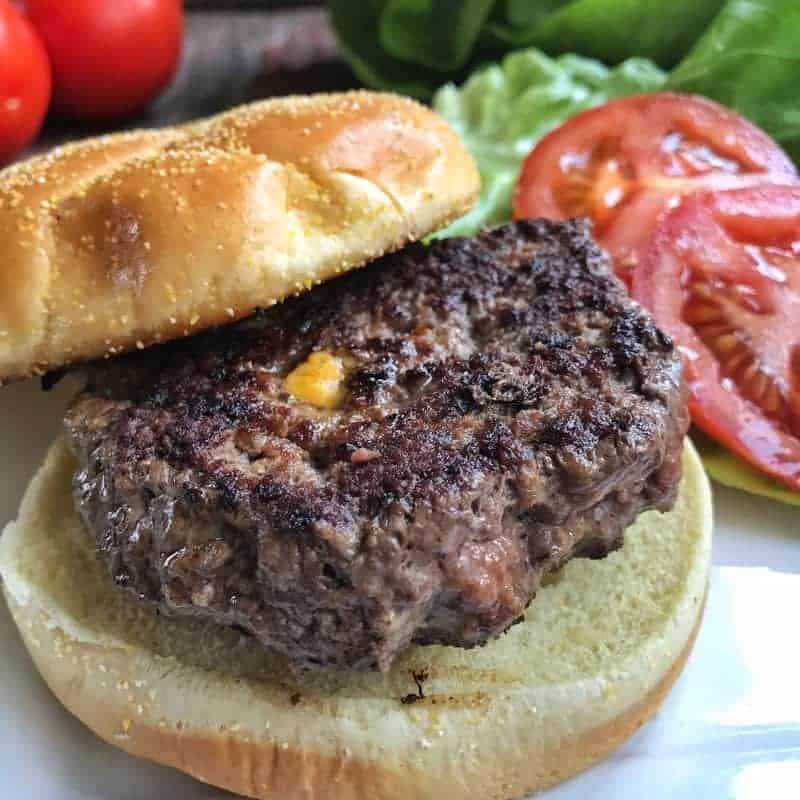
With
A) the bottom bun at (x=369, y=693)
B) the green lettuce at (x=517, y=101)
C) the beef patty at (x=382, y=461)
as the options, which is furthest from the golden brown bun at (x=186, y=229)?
the green lettuce at (x=517, y=101)

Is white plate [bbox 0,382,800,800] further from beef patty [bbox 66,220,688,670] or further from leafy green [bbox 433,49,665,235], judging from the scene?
leafy green [bbox 433,49,665,235]

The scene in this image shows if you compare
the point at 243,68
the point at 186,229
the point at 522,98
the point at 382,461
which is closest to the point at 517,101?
the point at 522,98

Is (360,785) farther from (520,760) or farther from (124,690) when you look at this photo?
(124,690)

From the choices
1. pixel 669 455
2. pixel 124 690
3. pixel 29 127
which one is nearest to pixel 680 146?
pixel 669 455

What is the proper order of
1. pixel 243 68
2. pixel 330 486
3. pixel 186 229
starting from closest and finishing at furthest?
pixel 330 486
pixel 186 229
pixel 243 68

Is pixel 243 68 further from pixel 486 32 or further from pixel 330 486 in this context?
pixel 330 486

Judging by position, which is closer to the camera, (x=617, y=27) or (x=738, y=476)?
(x=738, y=476)
